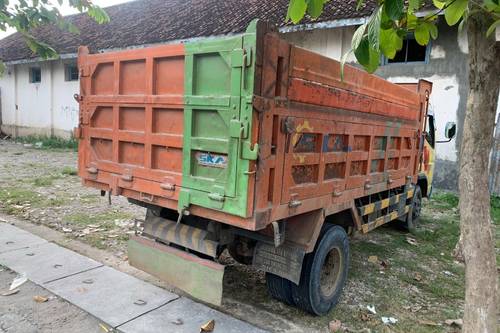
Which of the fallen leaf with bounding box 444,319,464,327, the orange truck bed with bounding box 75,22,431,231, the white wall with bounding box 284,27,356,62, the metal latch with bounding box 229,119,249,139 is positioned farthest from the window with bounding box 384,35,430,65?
the metal latch with bounding box 229,119,249,139

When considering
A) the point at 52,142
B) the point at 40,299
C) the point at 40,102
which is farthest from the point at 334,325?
the point at 40,102

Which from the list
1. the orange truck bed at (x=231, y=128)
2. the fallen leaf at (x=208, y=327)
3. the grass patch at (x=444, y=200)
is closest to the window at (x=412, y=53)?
the grass patch at (x=444, y=200)

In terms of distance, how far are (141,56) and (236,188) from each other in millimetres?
1544

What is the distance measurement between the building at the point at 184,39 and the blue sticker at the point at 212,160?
26.3ft

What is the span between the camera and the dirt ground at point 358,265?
3.74m

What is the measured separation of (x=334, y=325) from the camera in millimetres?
3561

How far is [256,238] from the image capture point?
11.5ft

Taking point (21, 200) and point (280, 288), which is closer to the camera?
point (280, 288)

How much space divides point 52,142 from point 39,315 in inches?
610

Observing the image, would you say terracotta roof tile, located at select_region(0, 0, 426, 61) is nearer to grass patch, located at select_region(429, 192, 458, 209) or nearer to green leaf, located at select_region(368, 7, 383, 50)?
grass patch, located at select_region(429, 192, 458, 209)

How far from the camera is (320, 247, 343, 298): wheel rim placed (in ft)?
12.9

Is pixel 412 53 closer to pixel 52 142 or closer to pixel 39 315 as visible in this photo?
pixel 39 315

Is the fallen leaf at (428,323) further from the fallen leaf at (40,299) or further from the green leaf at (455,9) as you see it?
the fallen leaf at (40,299)

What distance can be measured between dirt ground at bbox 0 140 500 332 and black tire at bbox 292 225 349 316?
150 millimetres
